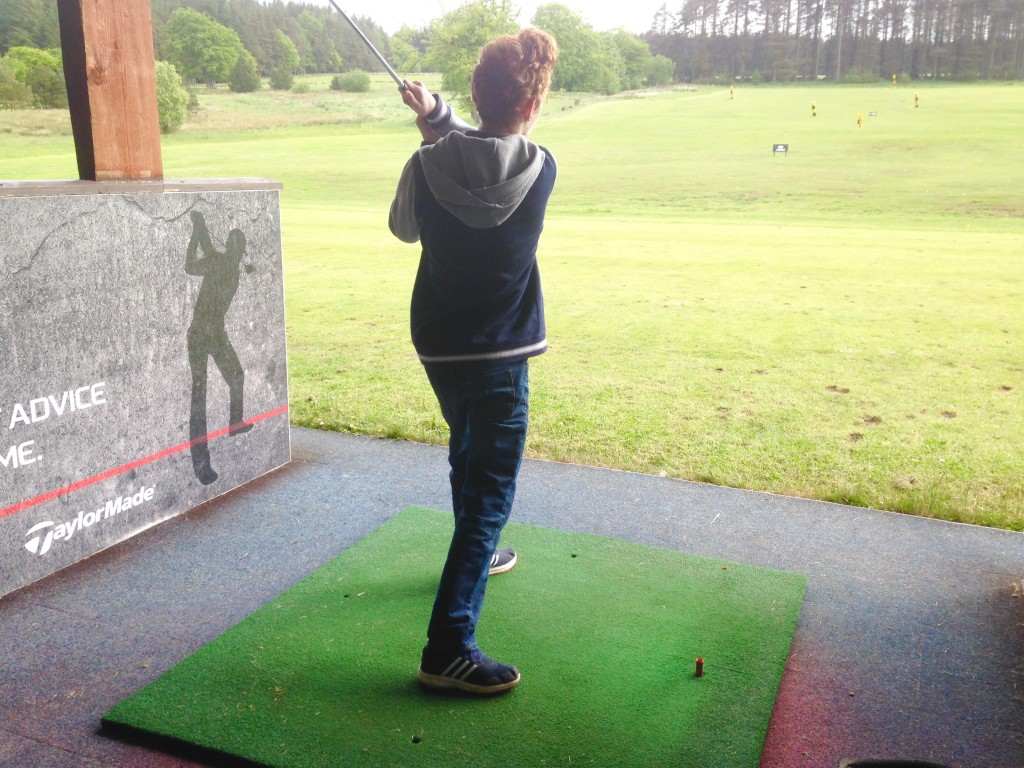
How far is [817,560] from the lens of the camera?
2.70m

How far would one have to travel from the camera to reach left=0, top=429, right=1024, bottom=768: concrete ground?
1.84 metres

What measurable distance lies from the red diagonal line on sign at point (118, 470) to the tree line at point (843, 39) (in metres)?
10.2

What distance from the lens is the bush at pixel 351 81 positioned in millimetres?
7613

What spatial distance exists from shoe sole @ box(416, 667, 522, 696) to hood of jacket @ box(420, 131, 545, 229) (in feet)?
3.11

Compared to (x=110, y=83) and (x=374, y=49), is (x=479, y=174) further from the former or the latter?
(x=110, y=83)

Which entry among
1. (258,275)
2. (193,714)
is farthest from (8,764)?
(258,275)

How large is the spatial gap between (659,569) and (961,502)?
1.31 meters

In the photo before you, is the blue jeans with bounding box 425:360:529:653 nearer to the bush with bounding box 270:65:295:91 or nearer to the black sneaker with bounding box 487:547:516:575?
the black sneaker with bounding box 487:547:516:575

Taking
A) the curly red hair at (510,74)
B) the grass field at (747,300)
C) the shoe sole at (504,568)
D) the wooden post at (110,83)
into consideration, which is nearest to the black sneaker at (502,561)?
the shoe sole at (504,568)

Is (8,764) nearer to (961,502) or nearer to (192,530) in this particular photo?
(192,530)

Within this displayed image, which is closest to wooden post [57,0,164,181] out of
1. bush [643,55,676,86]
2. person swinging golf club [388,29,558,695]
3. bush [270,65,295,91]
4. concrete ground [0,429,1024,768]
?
concrete ground [0,429,1024,768]

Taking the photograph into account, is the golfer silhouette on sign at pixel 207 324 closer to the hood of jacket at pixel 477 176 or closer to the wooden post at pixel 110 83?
the wooden post at pixel 110 83

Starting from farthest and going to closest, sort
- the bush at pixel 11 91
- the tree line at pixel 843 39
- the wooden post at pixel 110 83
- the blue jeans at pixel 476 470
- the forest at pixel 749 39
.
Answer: the tree line at pixel 843 39
the forest at pixel 749 39
the bush at pixel 11 91
the wooden post at pixel 110 83
the blue jeans at pixel 476 470

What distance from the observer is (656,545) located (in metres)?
2.77
